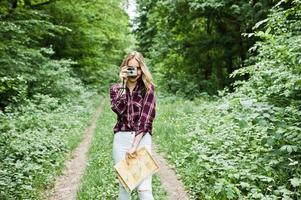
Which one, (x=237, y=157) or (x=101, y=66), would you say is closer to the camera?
(x=237, y=157)

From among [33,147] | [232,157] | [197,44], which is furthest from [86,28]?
[232,157]

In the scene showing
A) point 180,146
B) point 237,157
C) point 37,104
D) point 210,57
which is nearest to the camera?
point 237,157

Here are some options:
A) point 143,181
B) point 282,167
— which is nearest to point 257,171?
point 282,167

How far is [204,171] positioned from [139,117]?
332 cm

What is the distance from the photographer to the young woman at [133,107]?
426 centimetres

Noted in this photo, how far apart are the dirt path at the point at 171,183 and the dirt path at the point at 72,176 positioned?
1.72 metres

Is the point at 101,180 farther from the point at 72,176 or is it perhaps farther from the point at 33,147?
the point at 33,147

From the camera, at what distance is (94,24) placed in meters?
25.5

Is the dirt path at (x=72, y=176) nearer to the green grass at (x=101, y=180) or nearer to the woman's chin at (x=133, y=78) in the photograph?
the green grass at (x=101, y=180)

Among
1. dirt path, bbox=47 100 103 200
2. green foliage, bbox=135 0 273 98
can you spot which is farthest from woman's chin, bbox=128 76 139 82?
green foliage, bbox=135 0 273 98

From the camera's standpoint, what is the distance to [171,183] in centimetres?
772

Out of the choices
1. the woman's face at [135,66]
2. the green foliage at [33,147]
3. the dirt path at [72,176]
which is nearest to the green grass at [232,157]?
the woman's face at [135,66]

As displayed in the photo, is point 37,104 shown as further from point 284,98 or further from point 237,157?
point 284,98

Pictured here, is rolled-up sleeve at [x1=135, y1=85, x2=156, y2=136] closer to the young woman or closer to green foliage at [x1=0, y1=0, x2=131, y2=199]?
the young woman
